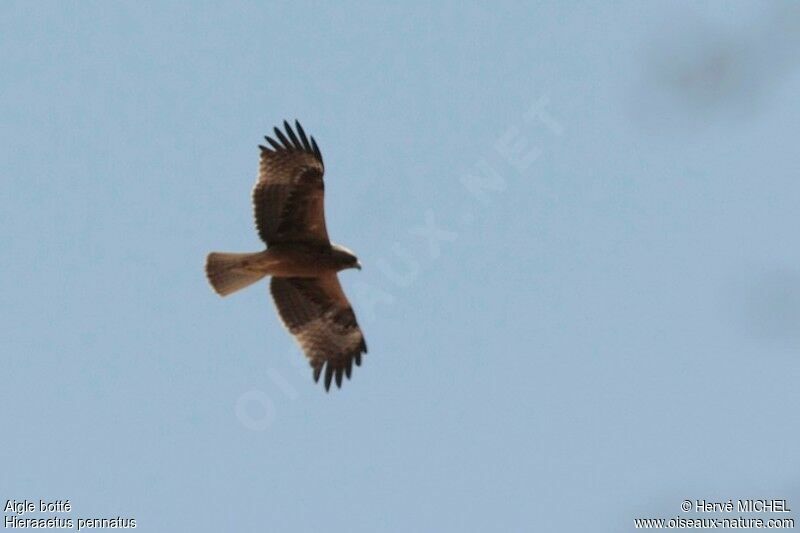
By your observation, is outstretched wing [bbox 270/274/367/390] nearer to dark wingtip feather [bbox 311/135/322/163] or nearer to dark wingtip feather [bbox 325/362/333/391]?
dark wingtip feather [bbox 325/362/333/391]

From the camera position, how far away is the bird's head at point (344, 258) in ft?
46.0

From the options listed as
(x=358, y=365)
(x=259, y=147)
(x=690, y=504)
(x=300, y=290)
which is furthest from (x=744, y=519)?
(x=259, y=147)

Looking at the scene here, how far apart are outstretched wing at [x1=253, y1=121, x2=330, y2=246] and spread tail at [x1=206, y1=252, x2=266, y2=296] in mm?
424

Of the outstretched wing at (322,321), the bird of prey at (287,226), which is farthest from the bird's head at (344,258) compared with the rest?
the outstretched wing at (322,321)

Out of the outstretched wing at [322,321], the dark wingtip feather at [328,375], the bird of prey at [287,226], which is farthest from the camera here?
the outstretched wing at [322,321]

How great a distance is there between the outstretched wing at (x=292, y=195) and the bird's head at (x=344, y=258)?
16cm

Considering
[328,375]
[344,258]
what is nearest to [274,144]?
[344,258]

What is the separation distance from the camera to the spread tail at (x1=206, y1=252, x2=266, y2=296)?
14.0m

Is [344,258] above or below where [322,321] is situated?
above

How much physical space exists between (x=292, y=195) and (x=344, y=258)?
0.88m

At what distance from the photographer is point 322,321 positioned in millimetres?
14836

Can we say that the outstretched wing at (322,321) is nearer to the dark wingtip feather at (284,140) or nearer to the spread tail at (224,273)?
the spread tail at (224,273)

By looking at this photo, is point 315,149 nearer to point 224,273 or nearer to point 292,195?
point 292,195

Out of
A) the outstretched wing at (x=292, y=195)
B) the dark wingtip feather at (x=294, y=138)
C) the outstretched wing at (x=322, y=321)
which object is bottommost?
the outstretched wing at (x=322, y=321)
